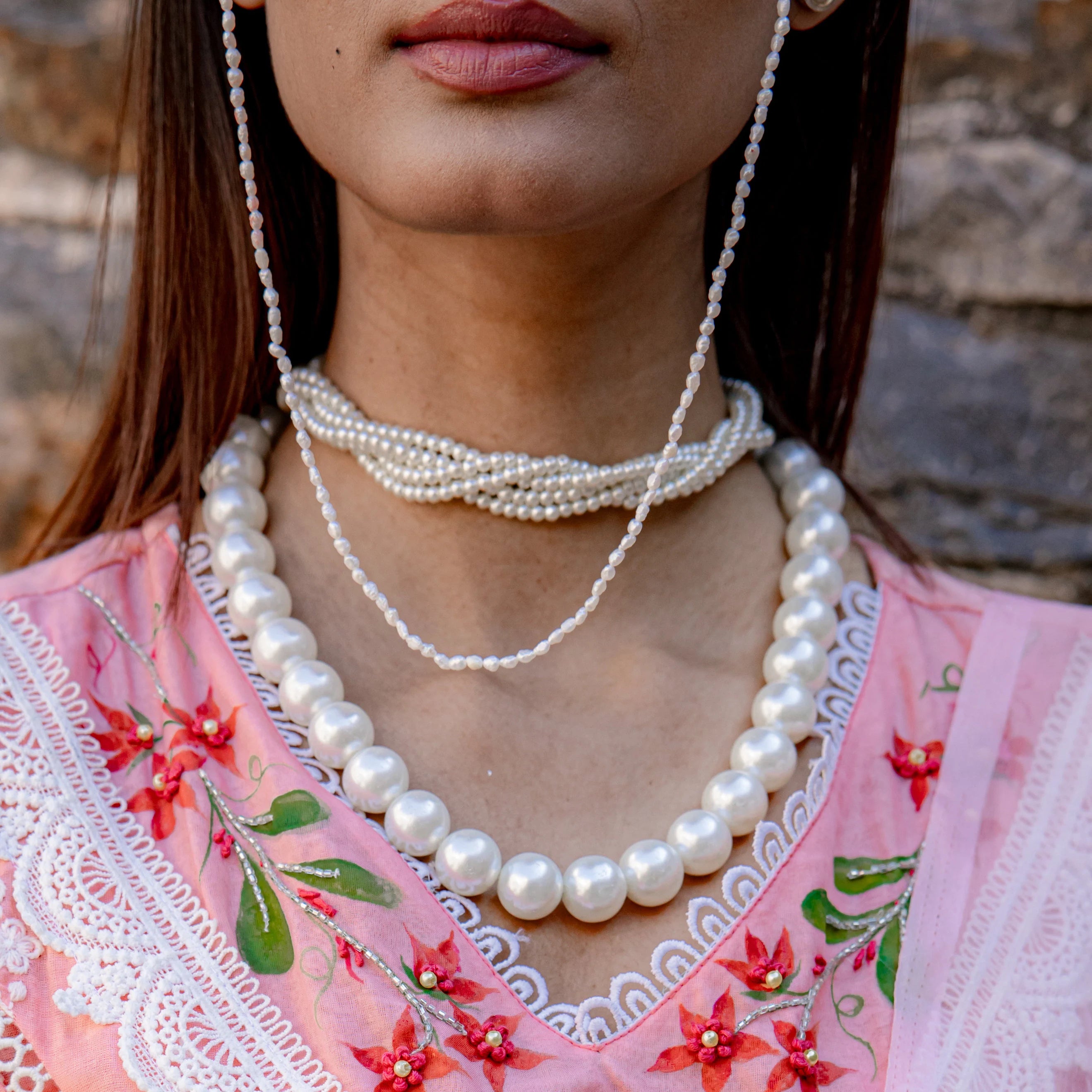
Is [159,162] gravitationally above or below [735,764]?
above

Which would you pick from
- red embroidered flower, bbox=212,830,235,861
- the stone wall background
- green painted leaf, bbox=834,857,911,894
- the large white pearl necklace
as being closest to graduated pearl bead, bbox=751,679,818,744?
the large white pearl necklace

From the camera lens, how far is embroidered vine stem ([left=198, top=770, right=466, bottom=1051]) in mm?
943

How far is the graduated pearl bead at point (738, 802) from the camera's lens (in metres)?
1.08

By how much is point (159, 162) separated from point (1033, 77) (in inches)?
43.2

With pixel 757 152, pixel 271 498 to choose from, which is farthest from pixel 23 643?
pixel 757 152

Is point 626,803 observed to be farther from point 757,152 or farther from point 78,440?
point 78,440

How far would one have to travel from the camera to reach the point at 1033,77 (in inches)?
66.9

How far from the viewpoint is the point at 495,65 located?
926 millimetres

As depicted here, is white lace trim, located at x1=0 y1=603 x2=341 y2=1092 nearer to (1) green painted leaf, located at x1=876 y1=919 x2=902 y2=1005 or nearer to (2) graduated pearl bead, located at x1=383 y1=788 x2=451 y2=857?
(2) graduated pearl bead, located at x1=383 y1=788 x2=451 y2=857

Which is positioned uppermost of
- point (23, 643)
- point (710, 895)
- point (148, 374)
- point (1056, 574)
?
point (148, 374)

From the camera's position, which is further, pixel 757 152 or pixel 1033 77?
pixel 1033 77

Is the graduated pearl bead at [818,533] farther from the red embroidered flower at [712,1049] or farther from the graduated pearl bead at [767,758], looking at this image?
the red embroidered flower at [712,1049]

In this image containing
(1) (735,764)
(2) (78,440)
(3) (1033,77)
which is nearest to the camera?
(1) (735,764)

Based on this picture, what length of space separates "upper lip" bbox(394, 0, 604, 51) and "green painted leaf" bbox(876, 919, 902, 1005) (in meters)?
0.71
